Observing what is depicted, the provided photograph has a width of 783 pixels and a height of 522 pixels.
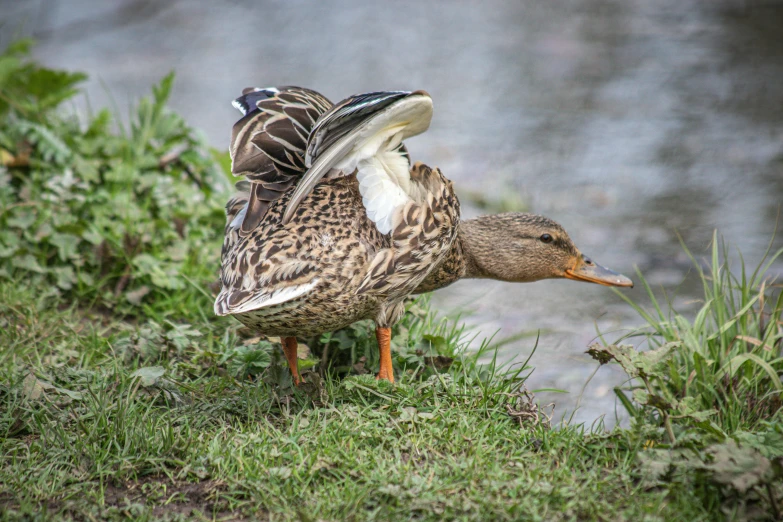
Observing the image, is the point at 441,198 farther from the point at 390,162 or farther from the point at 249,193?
the point at 249,193

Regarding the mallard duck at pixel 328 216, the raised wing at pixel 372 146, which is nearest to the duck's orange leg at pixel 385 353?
the mallard duck at pixel 328 216

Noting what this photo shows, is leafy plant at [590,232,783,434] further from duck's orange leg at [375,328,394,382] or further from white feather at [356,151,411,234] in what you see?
white feather at [356,151,411,234]

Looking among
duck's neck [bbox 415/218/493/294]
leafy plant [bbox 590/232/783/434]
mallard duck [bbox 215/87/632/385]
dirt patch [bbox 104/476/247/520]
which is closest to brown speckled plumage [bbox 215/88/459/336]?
mallard duck [bbox 215/87/632/385]

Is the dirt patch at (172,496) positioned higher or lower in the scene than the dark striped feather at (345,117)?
lower

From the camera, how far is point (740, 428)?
3.05 meters

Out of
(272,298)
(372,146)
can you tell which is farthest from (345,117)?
(272,298)

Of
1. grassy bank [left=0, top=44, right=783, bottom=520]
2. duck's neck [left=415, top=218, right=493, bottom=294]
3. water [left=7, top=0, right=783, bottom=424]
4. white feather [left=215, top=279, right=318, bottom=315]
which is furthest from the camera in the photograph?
water [left=7, top=0, right=783, bottom=424]

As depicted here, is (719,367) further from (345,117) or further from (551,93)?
(551,93)

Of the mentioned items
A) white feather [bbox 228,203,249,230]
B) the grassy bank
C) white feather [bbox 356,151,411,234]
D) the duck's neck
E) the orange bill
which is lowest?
the grassy bank

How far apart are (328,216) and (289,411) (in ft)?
2.55

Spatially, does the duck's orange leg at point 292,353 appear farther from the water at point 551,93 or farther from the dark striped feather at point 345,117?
the water at point 551,93

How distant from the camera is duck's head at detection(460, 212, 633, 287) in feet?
13.1

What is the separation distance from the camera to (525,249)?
4.02 m

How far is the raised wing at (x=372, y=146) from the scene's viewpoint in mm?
2918
